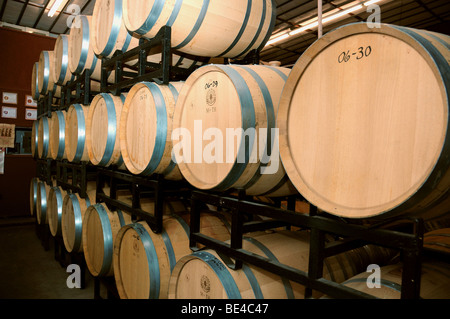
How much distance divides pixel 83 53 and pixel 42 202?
3.33m

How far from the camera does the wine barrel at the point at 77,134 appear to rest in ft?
13.3

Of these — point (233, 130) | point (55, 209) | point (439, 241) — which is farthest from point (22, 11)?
point (439, 241)

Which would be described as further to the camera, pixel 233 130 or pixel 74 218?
pixel 74 218

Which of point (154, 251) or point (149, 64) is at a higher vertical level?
point (149, 64)

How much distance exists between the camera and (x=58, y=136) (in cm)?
503

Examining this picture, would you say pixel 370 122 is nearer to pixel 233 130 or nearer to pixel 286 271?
pixel 233 130

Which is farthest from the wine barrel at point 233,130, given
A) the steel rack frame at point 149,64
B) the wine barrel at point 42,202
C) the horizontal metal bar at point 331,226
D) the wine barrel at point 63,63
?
the wine barrel at point 42,202

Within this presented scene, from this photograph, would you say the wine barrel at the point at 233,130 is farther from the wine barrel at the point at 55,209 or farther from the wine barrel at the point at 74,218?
the wine barrel at the point at 55,209

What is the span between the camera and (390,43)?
113cm

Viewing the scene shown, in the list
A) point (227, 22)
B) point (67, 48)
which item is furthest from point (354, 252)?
point (67, 48)

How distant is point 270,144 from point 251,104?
245mm

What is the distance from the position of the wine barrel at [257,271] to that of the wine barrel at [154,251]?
36 centimetres

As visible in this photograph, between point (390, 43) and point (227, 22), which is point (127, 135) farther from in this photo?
point (390, 43)

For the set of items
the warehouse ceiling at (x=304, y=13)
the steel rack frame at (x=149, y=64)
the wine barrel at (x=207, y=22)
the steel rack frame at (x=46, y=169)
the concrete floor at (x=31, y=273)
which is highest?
the warehouse ceiling at (x=304, y=13)
